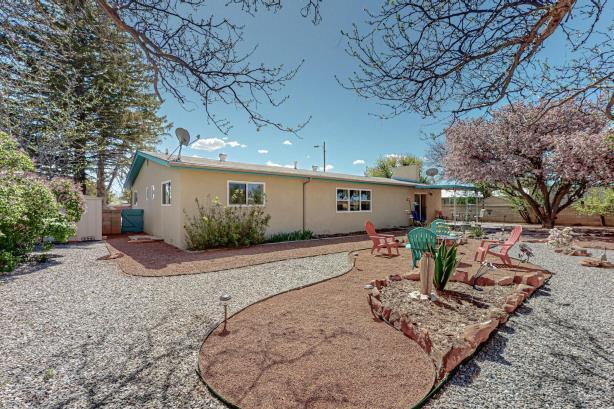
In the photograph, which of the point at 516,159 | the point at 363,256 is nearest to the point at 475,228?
the point at 516,159

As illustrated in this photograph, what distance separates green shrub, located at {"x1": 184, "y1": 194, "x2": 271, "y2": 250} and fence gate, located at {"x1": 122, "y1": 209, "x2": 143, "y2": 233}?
21.4ft

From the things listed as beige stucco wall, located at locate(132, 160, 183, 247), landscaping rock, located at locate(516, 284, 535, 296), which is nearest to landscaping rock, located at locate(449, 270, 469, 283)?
landscaping rock, located at locate(516, 284, 535, 296)

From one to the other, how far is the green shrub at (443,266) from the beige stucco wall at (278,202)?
25.7ft

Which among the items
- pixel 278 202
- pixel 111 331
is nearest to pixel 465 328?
pixel 111 331

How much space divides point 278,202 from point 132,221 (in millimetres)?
8047

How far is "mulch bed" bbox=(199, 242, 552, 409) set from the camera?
2346mm

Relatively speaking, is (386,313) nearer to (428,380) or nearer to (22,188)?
(428,380)

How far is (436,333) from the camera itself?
3422 mm

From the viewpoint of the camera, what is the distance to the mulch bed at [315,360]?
235cm

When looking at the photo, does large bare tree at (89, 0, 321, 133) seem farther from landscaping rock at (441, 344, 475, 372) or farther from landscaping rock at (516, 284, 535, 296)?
landscaping rock at (516, 284, 535, 296)

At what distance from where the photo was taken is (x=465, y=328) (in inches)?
130

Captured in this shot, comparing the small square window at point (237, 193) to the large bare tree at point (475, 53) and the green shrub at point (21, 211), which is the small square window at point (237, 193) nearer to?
the green shrub at point (21, 211)

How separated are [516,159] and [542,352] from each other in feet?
51.8

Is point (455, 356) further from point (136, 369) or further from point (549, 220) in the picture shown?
point (549, 220)
